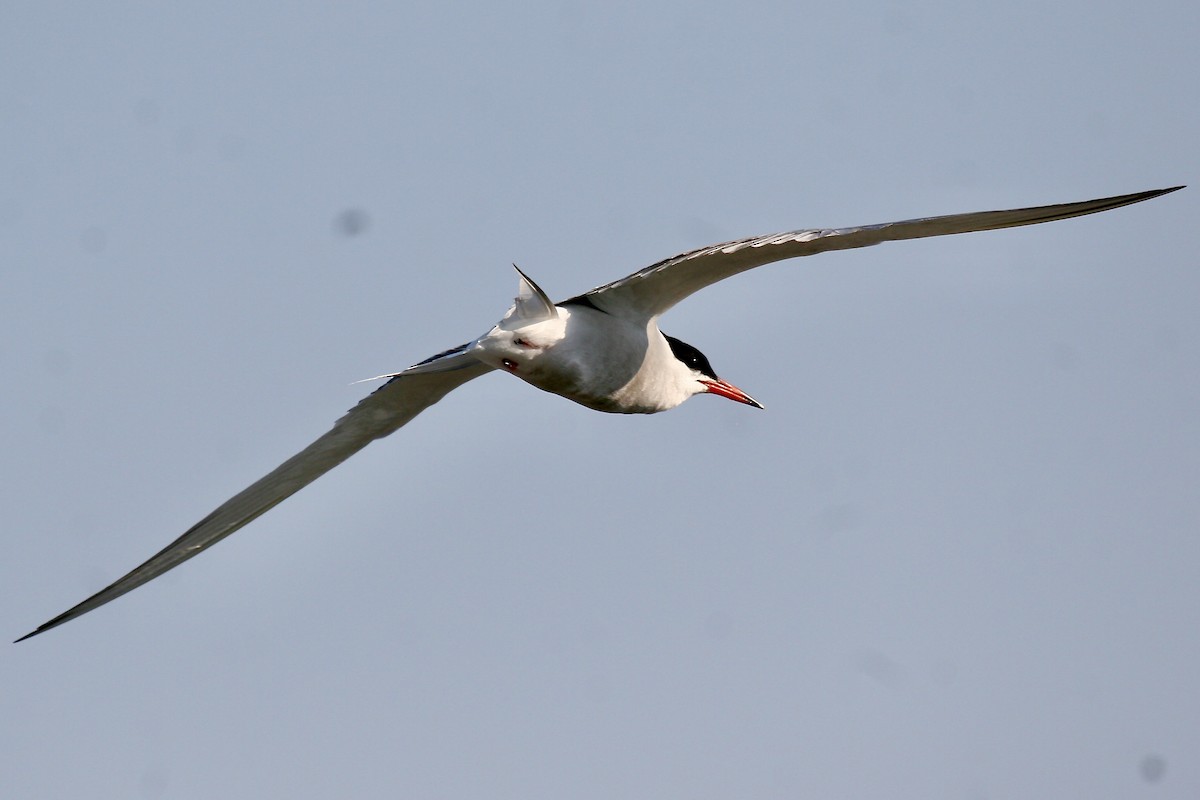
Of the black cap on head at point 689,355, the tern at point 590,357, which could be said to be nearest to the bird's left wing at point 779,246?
the tern at point 590,357

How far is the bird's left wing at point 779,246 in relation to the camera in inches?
323

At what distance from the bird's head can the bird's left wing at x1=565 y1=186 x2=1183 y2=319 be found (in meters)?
0.99

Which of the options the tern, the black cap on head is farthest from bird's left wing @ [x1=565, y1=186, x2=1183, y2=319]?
the black cap on head

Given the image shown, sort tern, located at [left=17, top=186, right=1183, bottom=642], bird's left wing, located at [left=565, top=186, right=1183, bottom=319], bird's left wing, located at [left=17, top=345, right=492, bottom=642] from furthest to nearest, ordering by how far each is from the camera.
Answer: bird's left wing, located at [left=17, top=345, right=492, bottom=642] → tern, located at [left=17, top=186, right=1183, bottom=642] → bird's left wing, located at [left=565, top=186, right=1183, bottom=319]

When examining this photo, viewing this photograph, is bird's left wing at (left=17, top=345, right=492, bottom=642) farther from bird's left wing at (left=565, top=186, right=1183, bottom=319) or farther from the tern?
bird's left wing at (left=565, top=186, right=1183, bottom=319)

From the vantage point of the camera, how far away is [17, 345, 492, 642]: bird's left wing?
1041 cm

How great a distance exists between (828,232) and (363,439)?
443cm

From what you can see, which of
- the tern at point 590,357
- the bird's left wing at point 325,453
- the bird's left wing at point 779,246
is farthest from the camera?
the bird's left wing at point 325,453

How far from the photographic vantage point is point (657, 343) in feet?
34.0

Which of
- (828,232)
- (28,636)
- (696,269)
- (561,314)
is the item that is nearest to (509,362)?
(561,314)

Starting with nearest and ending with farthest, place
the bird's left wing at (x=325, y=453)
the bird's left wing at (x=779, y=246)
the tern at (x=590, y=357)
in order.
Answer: the bird's left wing at (x=779, y=246) → the tern at (x=590, y=357) → the bird's left wing at (x=325, y=453)

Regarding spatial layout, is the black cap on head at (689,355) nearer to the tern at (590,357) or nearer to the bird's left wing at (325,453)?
the tern at (590,357)

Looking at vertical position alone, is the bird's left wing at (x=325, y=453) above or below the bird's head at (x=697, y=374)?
above

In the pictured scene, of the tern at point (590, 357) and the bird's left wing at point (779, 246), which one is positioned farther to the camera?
the tern at point (590, 357)
